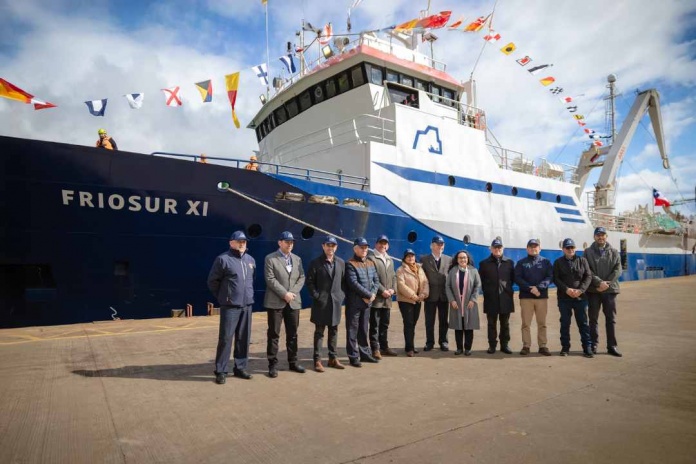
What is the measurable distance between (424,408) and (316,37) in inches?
535

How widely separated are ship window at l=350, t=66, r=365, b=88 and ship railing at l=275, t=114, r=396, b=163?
122 cm

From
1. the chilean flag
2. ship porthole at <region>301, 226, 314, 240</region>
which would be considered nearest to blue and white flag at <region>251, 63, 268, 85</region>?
ship porthole at <region>301, 226, 314, 240</region>

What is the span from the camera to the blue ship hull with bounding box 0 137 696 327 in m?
6.28

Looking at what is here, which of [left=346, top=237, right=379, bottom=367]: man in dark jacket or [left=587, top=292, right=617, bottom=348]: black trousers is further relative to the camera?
[left=587, top=292, right=617, bottom=348]: black trousers

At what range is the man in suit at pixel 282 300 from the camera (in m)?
4.21

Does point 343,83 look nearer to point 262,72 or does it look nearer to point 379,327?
point 262,72

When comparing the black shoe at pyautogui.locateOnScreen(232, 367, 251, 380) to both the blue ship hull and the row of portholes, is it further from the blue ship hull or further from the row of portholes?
the row of portholes

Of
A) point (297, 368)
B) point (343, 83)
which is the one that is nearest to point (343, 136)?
point (343, 83)

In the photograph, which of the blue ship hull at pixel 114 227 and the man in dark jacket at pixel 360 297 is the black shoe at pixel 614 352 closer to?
the man in dark jacket at pixel 360 297

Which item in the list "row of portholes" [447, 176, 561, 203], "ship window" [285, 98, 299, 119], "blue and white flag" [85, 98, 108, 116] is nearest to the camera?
"blue and white flag" [85, 98, 108, 116]

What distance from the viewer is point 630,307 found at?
929cm

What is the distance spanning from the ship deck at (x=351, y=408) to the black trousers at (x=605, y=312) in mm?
261

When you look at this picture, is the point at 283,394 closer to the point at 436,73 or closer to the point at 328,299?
the point at 328,299

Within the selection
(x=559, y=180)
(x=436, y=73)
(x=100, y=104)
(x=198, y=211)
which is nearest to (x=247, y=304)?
(x=198, y=211)
